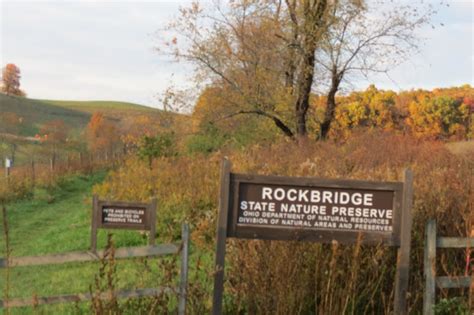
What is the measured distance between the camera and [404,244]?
5.53 meters

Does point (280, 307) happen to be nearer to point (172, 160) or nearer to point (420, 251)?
point (420, 251)

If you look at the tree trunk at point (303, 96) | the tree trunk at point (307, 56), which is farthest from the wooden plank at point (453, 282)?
the tree trunk at point (303, 96)

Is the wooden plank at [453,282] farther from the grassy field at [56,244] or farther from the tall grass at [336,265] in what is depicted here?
the grassy field at [56,244]

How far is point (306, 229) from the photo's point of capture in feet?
18.0

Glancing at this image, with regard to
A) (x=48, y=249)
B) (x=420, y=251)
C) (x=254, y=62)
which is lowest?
(x=48, y=249)

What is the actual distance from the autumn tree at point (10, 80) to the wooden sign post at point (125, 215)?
103442 millimetres

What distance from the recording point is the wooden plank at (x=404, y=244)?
18.0 ft

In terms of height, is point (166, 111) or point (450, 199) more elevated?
point (166, 111)

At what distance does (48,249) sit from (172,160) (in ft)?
22.4

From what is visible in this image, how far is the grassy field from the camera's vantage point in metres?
8.49

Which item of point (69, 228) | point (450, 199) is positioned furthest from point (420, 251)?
point (69, 228)

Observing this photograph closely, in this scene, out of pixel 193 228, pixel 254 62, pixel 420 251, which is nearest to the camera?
pixel 420 251

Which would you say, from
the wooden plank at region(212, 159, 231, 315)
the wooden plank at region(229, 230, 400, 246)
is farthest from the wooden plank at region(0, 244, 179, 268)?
the wooden plank at region(229, 230, 400, 246)

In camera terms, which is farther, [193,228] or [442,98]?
[442,98]
